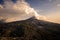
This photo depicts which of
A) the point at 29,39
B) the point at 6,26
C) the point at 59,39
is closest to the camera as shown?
the point at 29,39

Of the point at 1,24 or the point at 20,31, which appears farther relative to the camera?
the point at 1,24

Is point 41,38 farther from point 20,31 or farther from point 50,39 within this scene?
point 20,31

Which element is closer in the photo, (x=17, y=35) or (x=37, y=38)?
(x=37, y=38)

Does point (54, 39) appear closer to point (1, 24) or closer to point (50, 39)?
point (50, 39)

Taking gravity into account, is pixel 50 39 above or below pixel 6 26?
below

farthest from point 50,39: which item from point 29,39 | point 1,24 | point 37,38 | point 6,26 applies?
point 1,24

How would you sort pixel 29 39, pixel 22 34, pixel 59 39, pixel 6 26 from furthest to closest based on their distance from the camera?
pixel 6 26, pixel 22 34, pixel 59 39, pixel 29 39

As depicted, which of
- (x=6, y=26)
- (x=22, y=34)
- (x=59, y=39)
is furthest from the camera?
(x=6, y=26)

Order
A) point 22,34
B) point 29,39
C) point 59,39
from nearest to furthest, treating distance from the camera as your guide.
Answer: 1. point 29,39
2. point 59,39
3. point 22,34

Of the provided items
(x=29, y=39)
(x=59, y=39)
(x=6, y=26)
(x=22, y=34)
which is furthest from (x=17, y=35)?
(x=6, y=26)
